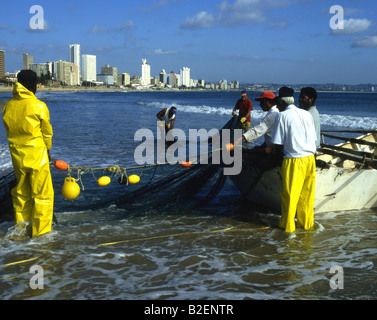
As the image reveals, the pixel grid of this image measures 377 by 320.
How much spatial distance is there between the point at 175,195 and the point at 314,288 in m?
2.82

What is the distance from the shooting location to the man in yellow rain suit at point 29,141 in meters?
4.50

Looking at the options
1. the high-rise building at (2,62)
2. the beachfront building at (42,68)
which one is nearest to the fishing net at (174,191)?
the high-rise building at (2,62)

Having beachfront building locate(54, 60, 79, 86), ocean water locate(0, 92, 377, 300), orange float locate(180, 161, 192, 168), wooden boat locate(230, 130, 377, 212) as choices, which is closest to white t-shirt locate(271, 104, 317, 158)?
wooden boat locate(230, 130, 377, 212)

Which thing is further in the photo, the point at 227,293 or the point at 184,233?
the point at 184,233

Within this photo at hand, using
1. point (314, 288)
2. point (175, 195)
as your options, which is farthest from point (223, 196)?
point (314, 288)

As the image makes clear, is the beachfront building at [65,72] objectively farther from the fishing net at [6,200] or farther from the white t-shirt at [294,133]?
the white t-shirt at [294,133]

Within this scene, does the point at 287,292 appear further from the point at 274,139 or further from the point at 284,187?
the point at 274,139

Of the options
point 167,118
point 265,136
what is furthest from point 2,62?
point 265,136

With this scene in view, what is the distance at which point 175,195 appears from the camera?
603 cm

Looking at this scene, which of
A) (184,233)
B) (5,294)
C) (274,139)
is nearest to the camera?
(5,294)

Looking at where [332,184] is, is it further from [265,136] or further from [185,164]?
[185,164]

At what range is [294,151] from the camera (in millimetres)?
4844

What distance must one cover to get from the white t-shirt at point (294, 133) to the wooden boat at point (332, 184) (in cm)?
58

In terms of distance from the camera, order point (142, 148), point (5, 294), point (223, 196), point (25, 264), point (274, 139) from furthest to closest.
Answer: point (142, 148)
point (223, 196)
point (274, 139)
point (25, 264)
point (5, 294)
